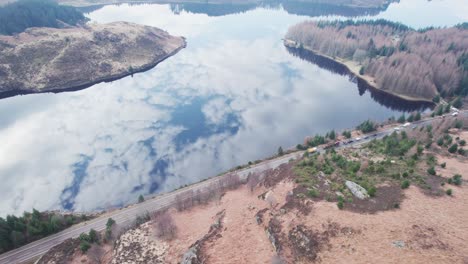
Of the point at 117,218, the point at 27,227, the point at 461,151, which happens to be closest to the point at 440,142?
the point at 461,151

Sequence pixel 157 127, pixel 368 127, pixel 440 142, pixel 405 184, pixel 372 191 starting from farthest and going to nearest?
pixel 157 127 < pixel 368 127 < pixel 440 142 < pixel 405 184 < pixel 372 191

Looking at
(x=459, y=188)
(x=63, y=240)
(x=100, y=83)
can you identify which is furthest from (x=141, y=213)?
(x=100, y=83)

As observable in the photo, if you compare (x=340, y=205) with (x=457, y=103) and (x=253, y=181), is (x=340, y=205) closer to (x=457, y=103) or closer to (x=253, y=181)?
(x=253, y=181)

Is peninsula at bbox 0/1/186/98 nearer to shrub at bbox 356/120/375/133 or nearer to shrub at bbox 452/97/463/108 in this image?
shrub at bbox 356/120/375/133

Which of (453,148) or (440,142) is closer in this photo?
(453,148)

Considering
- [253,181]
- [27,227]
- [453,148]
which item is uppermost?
[453,148]

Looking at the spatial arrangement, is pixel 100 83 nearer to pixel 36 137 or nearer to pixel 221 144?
pixel 36 137

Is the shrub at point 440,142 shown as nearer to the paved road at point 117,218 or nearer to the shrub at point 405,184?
the paved road at point 117,218
